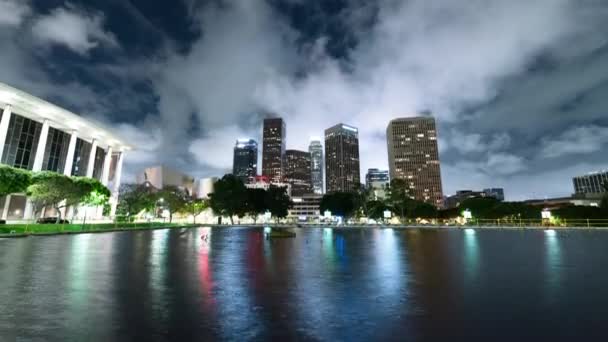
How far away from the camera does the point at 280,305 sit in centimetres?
805

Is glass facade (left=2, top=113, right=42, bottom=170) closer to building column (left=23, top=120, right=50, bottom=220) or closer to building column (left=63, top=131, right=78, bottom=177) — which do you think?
building column (left=23, top=120, right=50, bottom=220)

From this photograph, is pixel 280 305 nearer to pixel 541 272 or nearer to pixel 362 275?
pixel 362 275

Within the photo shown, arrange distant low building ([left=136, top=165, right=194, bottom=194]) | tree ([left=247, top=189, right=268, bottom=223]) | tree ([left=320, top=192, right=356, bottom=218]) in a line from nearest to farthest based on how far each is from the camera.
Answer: tree ([left=247, top=189, right=268, bottom=223])
tree ([left=320, top=192, right=356, bottom=218])
distant low building ([left=136, top=165, right=194, bottom=194])

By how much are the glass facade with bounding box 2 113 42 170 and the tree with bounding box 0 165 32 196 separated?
21.3 metres

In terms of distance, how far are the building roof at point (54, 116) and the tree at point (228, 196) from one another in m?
34.2

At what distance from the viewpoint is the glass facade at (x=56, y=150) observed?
72.1 meters

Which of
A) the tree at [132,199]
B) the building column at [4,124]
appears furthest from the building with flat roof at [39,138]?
the tree at [132,199]

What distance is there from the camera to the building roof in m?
59.7

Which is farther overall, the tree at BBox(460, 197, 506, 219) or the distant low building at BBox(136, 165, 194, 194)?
the distant low building at BBox(136, 165, 194, 194)

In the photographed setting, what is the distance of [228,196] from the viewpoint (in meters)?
98.4

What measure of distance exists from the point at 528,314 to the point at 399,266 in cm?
766

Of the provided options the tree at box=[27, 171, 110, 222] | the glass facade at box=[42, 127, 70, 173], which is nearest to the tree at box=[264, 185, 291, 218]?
the glass facade at box=[42, 127, 70, 173]

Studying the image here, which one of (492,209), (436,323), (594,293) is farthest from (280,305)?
(492,209)

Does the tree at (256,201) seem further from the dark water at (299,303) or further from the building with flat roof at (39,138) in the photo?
the dark water at (299,303)
